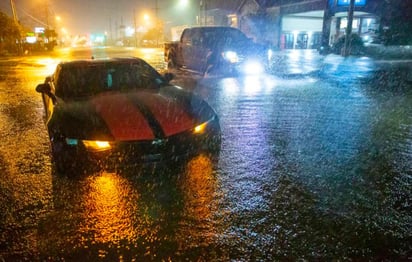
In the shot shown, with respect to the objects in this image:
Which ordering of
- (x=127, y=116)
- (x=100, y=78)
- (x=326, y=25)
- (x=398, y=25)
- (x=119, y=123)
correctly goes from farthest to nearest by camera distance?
(x=326, y=25) → (x=398, y=25) → (x=100, y=78) → (x=127, y=116) → (x=119, y=123)

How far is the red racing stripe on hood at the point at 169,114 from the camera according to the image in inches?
160

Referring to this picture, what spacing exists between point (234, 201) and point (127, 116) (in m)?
1.66

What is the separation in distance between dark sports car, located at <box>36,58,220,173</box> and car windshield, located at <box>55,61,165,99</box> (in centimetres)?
1

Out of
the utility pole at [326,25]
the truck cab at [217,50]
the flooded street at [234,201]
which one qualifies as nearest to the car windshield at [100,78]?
the flooded street at [234,201]

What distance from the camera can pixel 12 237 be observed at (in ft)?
10.1

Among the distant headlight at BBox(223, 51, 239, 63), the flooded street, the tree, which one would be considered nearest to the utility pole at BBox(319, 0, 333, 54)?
the tree

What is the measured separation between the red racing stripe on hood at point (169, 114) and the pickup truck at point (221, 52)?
959 centimetres

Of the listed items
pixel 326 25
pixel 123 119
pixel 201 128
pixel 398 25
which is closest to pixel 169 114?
pixel 201 128

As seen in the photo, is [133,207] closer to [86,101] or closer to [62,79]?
[86,101]

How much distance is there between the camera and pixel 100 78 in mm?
5305

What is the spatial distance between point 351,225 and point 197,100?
8.96 ft

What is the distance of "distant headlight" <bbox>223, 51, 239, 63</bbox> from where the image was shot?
45.7 ft

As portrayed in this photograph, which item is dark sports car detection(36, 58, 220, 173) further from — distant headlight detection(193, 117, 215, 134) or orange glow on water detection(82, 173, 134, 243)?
orange glow on water detection(82, 173, 134, 243)

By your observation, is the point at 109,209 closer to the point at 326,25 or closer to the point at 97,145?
the point at 97,145
